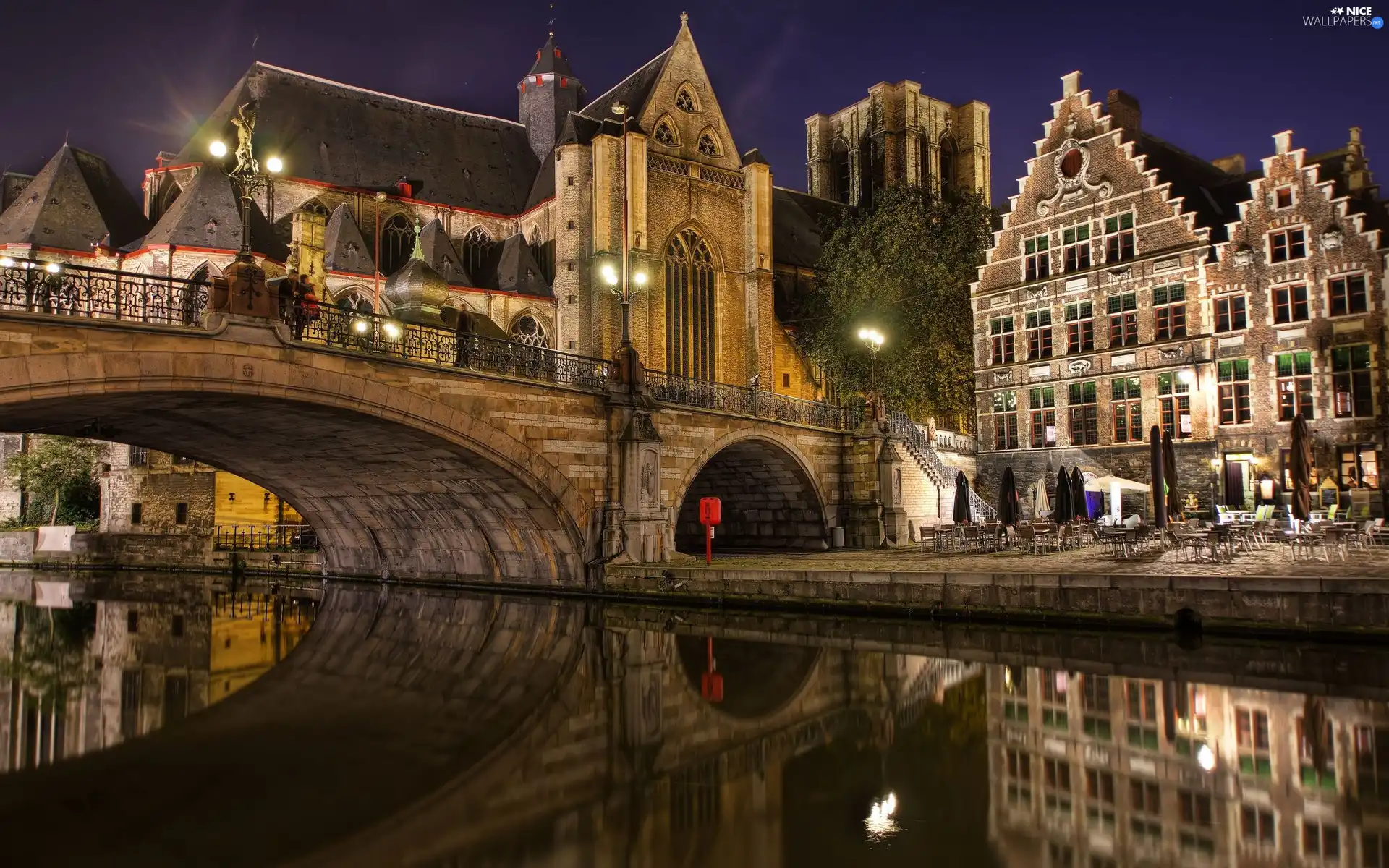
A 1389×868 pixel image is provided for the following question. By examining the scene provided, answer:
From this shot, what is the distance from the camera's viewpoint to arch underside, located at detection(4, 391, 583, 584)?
1761cm

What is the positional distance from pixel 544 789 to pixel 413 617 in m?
12.3

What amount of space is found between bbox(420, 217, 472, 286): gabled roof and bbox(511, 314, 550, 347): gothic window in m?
2.42

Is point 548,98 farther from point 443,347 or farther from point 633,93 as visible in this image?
point 443,347

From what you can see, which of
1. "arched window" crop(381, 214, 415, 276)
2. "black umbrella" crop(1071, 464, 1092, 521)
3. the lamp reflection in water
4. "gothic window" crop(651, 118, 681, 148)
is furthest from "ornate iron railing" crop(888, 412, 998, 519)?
the lamp reflection in water

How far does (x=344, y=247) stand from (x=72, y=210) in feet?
30.6

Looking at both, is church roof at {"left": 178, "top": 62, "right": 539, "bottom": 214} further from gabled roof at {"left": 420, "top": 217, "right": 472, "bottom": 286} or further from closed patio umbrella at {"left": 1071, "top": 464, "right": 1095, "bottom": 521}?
closed patio umbrella at {"left": 1071, "top": 464, "right": 1095, "bottom": 521}

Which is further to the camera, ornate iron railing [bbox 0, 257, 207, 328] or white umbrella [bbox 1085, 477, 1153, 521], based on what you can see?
white umbrella [bbox 1085, 477, 1153, 521]

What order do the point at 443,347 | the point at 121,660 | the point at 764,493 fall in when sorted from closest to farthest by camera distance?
the point at 121,660, the point at 443,347, the point at 764,493

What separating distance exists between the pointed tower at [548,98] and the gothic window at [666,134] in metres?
10.3

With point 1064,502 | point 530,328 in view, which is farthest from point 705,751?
point 530,328

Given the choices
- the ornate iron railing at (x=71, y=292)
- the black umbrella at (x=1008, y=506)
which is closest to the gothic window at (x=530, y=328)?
the black umbrella at (x=1008, y=506)

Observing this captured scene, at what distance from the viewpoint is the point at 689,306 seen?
41875 millimetres

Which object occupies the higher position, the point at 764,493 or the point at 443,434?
the point at 443,434

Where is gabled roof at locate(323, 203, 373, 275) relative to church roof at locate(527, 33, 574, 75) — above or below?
below
